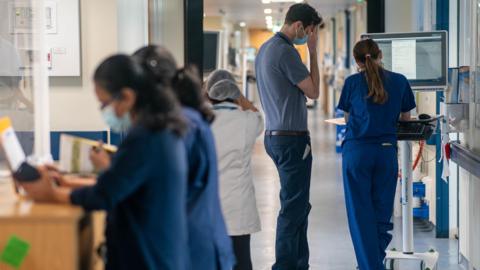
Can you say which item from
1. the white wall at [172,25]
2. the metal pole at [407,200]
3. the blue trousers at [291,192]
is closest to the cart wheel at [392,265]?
the metal pole at [407,200]

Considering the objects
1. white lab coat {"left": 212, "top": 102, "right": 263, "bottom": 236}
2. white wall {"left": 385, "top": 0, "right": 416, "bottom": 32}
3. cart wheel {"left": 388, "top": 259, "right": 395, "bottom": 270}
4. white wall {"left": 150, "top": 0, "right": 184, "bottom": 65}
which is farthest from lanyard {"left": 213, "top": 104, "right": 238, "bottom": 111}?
white wall {"left": 385, "top": 0, "right": 416, "bottom": 32}

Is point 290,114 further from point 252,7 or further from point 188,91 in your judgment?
point 252,7

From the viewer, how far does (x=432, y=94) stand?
7.57 meters

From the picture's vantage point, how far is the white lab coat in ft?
13.3

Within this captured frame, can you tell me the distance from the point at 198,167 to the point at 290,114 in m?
2.34

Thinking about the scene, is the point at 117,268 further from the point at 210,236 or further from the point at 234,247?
the point at 234,247

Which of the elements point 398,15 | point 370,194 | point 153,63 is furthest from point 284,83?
point 398,15

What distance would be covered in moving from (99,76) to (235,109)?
1467 millimetres

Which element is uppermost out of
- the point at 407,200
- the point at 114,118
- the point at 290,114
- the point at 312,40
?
the point at 312,40

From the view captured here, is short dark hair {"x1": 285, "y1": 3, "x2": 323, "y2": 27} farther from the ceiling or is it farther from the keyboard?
the ceiling

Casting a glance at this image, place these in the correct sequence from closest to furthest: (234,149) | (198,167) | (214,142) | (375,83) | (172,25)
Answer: (198,167) → (214,142) → (234,149) → (375,83) → (172,25)

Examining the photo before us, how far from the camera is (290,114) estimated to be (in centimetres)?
522

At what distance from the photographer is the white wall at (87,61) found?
5609mm

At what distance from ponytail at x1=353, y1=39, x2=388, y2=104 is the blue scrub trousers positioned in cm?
29
